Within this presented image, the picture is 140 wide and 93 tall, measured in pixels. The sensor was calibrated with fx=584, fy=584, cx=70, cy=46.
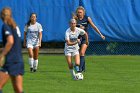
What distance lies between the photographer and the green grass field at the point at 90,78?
583 inches

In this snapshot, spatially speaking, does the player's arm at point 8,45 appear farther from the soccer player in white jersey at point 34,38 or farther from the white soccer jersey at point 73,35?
the soccer player in white jersey at point 34,38

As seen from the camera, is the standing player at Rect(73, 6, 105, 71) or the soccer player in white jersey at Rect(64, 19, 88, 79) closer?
the soccer player in white jersey at Rect(64, 19, 88, 79)

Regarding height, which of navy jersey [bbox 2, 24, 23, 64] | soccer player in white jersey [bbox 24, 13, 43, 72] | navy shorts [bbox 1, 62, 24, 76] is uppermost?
navy jersey [bbox 2, 24, 23, 64]

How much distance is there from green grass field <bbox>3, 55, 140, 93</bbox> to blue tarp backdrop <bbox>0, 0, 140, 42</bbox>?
213 centimetres

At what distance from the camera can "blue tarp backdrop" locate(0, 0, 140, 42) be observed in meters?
27.1

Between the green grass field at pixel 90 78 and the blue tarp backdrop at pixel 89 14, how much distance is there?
2.13m

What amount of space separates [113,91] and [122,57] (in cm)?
1221

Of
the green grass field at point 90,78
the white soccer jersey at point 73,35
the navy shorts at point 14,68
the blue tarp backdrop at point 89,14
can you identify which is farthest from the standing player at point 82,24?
the blue tarp backdrop at point 89,14

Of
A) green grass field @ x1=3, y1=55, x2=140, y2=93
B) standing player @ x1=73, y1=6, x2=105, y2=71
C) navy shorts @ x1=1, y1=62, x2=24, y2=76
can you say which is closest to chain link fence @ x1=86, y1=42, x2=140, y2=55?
green grass field @ x1=3, y1=55, x2=140, y2=93

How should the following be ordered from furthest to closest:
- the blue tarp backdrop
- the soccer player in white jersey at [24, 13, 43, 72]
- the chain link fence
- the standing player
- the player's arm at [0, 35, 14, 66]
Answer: the chain link fence
the blue tarp backdrop
the soccer player in white jersey at [24, 13, 43, 72]
the standing player
the player's arm at [0, 35, 14, 66]

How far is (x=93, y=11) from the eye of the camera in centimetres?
2725

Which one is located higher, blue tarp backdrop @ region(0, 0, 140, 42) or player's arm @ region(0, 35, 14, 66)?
player's arm @ region(0, 35, 14, 66)

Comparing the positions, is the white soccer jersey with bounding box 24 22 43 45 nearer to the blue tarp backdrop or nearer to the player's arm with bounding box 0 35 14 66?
the blue tarp backdrop

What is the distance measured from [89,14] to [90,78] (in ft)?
32.7
